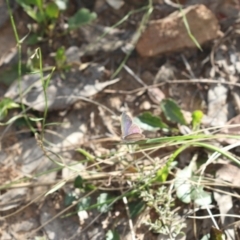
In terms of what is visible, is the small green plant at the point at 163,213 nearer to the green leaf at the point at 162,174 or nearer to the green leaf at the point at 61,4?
the green leaf at the point at 162,174

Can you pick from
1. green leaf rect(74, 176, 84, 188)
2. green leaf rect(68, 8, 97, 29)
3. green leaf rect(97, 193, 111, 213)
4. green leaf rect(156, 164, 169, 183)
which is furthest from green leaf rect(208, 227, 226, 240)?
green leaf rect(68, 8, 97, 29)

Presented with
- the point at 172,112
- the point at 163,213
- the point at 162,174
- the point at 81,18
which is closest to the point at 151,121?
the point at 172,112

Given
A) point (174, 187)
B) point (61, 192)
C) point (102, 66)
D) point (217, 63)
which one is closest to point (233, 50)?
point (217, 63)

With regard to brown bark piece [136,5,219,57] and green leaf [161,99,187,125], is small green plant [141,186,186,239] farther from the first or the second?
brown bark piece [136,5,219,57]

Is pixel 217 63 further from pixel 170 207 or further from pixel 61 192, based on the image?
pixel 61 192

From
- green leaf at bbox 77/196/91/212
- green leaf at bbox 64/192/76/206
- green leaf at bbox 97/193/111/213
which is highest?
green leaf at bbox 64/192/76/206

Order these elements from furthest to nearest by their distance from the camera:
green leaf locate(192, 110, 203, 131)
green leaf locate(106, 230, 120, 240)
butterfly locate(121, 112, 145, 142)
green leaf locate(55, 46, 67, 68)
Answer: green leaf locate(55, 46, 67, 68) < green leaf locate(192, 110, 203, 131) < green leaf locate(106, 230, 120, 240) < butterfly locate(121, 112, 145, 142)
